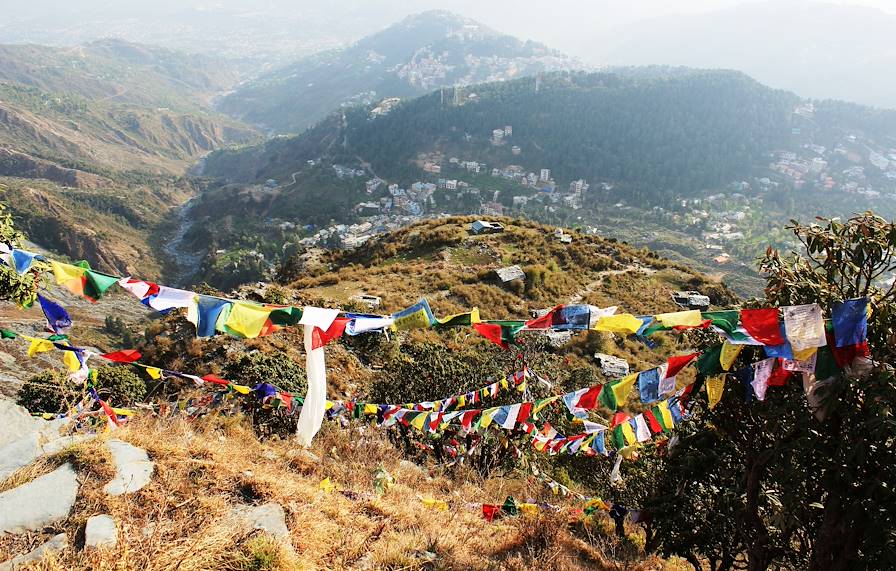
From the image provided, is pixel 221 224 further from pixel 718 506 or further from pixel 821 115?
pixel 821 115

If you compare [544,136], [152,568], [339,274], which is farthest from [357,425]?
[544,136]

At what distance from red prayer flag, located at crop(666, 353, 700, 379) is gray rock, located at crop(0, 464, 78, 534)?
6.50m

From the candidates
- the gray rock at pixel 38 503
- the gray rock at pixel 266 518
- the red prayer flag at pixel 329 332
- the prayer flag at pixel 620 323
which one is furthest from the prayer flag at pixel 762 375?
the gray rock at pixel 38 503

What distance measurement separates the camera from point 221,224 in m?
123

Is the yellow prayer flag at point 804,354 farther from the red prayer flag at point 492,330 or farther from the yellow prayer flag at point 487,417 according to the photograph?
the yellow prayer flag at point 487,417

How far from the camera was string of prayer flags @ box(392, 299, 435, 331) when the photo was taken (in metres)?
5.90

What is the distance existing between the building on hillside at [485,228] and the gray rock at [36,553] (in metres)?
40.3

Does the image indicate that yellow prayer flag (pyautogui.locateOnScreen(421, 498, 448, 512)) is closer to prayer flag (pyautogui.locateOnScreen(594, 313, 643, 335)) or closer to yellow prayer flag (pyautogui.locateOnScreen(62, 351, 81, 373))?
prayer flag (pyautogui.locateOnScreen(594, 313, 643, 335))

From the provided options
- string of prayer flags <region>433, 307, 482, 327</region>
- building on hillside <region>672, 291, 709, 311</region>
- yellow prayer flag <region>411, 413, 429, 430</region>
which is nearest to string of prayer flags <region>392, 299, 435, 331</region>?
string of prayer flags <region>433, 307, 482, 327</region>

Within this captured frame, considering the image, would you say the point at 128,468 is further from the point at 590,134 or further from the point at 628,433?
the point at 590,134

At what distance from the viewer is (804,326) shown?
4.60 meters

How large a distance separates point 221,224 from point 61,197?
39.0 m

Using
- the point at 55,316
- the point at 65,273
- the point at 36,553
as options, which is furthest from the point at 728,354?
the point at 55,316

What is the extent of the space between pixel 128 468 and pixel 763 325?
270 inches
